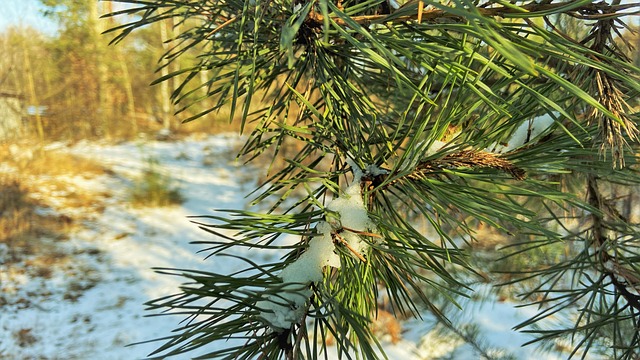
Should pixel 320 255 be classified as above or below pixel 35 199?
below

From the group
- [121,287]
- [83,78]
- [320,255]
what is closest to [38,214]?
[121,287]

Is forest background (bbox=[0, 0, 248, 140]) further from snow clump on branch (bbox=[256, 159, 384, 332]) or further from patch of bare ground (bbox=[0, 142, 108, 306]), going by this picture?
snow clump on branch (bbox=[256, 159, 384, 332])

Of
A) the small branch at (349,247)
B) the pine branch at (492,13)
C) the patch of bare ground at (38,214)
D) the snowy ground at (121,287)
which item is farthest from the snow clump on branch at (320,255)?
the patch of bare ground at (38,214)

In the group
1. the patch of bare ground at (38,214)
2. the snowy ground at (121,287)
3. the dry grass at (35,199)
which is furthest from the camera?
the dry grass at (35,199)

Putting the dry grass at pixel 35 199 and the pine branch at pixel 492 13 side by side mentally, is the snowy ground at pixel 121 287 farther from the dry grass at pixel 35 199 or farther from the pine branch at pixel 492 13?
the pine branch at pixel 492 13

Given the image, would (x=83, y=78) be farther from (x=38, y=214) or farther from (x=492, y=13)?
(x=492, y=13)

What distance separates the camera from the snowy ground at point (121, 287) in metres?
2.15

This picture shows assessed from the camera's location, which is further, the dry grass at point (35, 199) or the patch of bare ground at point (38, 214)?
the dry grass at point (35, 199)

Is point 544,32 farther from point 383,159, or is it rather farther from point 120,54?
point 120,54

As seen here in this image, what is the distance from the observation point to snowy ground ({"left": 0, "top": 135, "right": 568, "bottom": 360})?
7.07ft

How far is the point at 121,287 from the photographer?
2.75m

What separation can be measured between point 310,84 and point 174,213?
3.45 m

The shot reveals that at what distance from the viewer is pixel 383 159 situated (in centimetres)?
33

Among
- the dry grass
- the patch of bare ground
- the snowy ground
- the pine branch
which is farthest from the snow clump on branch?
the dry grass
